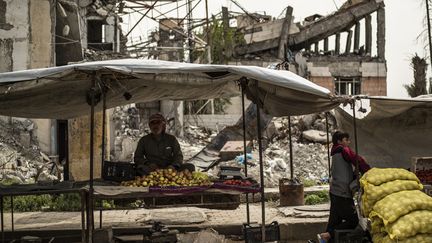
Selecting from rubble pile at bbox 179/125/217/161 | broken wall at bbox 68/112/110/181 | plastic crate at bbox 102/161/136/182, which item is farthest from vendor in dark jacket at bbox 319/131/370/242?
rubble pile at bbox 179/125/217/161

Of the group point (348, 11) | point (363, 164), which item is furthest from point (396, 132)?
point (348, 11)

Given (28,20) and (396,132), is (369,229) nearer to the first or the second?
(396,132)

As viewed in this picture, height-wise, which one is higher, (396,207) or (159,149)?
(159,149)

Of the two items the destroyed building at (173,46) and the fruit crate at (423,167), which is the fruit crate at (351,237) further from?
the destroyed building at (173,46)

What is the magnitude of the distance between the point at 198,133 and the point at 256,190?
1973cm

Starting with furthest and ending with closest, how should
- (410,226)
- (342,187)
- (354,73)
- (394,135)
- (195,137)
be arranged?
(354,73) < (195,137) < (394,135) < (342,187) < (410,226)

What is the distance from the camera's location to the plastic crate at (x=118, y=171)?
8539 millimetres

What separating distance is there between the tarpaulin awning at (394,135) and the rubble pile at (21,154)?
760 centimetres

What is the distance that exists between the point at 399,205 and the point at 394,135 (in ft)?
12.6

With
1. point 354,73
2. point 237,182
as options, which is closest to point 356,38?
point 354,73

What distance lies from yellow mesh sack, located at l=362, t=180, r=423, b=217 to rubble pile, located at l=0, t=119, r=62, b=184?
9.13 m

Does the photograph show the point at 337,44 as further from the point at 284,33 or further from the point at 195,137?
the point at 195,137

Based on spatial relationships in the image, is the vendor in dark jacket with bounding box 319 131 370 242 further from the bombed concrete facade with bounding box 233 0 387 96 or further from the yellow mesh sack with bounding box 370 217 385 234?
the bombed concrete facade with bounding box 233 0 387 96

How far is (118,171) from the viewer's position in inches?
338
